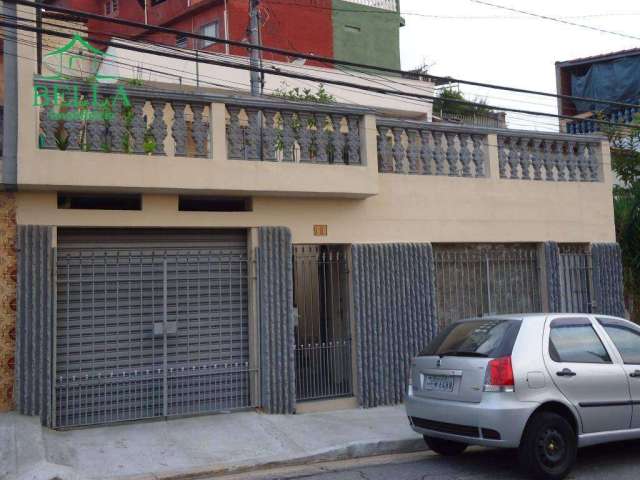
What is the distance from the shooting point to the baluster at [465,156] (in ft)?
38.4

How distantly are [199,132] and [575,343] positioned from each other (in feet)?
17.3

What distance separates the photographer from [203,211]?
9.74 meters

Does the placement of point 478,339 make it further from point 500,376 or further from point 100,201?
point 100,201

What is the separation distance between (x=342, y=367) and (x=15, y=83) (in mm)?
5718

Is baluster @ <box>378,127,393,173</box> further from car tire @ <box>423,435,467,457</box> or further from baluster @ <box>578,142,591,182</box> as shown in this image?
car tire @ <box>423,435,467,457</box>

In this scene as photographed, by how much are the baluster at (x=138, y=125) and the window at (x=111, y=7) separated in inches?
1065

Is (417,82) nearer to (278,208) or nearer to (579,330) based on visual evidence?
(278,208)

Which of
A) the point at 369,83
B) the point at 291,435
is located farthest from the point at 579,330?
the point at 369,83

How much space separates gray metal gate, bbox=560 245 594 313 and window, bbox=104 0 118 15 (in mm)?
27408

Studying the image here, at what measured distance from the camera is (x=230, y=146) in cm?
962

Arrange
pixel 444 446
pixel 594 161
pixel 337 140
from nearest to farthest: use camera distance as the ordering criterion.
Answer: pixel 444 446 → pixel 337 140 → pixel 594 161

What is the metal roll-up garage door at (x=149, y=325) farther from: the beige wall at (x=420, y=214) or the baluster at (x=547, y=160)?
the baluster at (x=547, y=160)

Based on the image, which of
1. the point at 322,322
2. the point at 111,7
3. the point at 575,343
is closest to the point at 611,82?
the point at 322,322

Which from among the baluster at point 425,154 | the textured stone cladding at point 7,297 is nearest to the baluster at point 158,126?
the textured stone cladding at point 7,297
